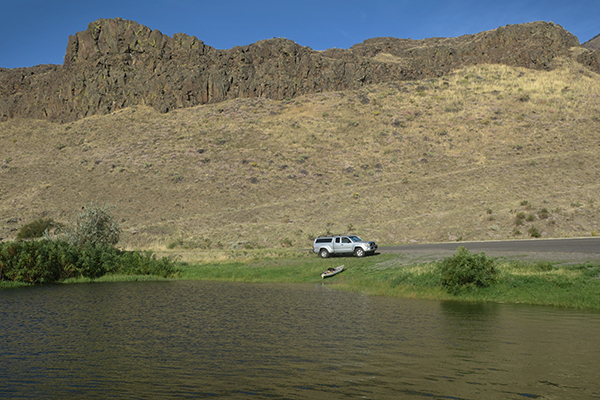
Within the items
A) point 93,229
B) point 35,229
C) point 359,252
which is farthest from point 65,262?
point 35,229

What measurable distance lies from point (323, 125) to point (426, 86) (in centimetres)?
2632

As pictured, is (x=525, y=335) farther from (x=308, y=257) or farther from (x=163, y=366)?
(x=308, y=257)

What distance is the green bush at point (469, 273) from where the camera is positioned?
21844mm

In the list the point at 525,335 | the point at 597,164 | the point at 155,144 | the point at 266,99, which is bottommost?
the point at 525,335

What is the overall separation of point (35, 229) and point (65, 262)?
26.6m

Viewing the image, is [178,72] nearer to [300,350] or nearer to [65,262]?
[65,262]

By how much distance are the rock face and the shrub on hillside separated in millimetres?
51660

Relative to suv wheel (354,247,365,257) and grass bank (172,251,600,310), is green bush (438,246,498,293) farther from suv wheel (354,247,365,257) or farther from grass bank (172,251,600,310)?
suv wheel (354,247,365,257)

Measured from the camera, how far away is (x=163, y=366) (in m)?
11.3

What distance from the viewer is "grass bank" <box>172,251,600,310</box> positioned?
19.6m

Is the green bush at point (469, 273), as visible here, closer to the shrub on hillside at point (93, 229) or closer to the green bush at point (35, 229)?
the shrub on hillside at point (93, 229)

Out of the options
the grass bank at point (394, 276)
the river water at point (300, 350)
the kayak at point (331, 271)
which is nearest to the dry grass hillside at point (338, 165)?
the grass bank at point (394, 276)

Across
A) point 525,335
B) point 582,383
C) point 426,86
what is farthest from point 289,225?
point 426,86

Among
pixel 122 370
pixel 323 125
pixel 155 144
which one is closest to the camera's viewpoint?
pixel 122 370
